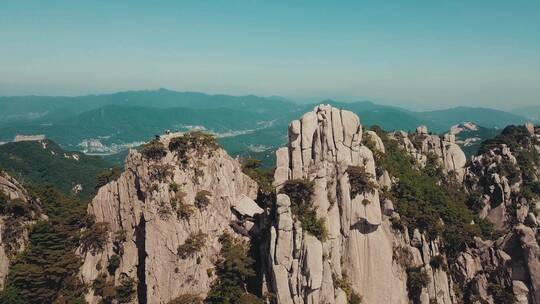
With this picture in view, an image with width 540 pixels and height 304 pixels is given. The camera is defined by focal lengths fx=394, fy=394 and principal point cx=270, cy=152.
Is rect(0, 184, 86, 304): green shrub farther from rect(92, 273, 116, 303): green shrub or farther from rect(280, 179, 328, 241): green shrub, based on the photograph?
rect(280, 179, 328, 241): green shrub

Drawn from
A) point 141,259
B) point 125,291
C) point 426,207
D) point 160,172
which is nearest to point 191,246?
point 141,259

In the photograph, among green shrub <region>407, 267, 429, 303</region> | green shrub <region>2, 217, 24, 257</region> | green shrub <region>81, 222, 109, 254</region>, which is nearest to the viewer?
green shrub <region>407, 267, 429, 303</region>

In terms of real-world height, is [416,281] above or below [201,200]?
below

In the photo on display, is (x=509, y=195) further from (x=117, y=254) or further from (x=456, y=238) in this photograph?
(x=117, y=254)

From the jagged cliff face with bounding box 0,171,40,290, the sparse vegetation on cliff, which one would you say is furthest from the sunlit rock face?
the jagged cliff face with bounding box 0,171,40,290

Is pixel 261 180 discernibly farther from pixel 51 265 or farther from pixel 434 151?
pixel 434 151

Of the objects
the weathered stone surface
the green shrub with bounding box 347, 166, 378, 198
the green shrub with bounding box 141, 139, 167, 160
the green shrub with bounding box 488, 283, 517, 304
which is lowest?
the green shrub with bounding box 488, 283, 517, 304

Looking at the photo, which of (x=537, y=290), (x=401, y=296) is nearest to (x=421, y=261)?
(x=401, y=296)

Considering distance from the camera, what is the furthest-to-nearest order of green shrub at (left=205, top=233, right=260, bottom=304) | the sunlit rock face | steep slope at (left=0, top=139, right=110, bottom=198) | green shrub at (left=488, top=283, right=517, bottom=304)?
1. steep slope at (left=0, top=139, right=110, bottom=198)
2. green shrub at (left=488, top=283, right=517, bottom=304)
3. green shrub at (left=205, top=233, right=260, bottom=304)
4. the sunlit rock face
